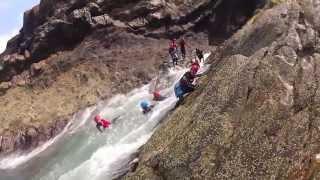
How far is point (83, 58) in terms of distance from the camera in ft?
224

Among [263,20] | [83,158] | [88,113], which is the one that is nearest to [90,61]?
[88,113]

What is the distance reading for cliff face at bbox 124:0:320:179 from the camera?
23188mm

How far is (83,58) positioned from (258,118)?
4490 cm

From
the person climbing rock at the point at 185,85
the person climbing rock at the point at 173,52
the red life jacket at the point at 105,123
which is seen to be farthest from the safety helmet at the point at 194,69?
the person climbing rock at the point at 173,52

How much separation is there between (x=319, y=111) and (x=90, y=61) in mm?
45761

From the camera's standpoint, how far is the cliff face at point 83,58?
62.5 meters

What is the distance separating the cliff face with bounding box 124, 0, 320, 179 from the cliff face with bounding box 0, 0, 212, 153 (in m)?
32.0

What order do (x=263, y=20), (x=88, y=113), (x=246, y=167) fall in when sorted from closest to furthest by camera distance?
(x=246, y=167) < (x=263, y=20) < (x=88, y=113)

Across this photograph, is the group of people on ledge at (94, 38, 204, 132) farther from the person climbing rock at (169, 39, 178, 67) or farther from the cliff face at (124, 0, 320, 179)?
the cliff face at (124, 0, 320, 179)

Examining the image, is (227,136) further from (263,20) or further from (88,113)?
(88,113)

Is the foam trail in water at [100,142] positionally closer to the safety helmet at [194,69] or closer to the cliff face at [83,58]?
the safety helmet at [194,69]

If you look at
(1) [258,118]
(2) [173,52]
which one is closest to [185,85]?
(1) [258,118]

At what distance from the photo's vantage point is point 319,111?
930 inches

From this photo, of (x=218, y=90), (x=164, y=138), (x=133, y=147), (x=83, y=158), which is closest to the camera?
(x=218, y=90)
